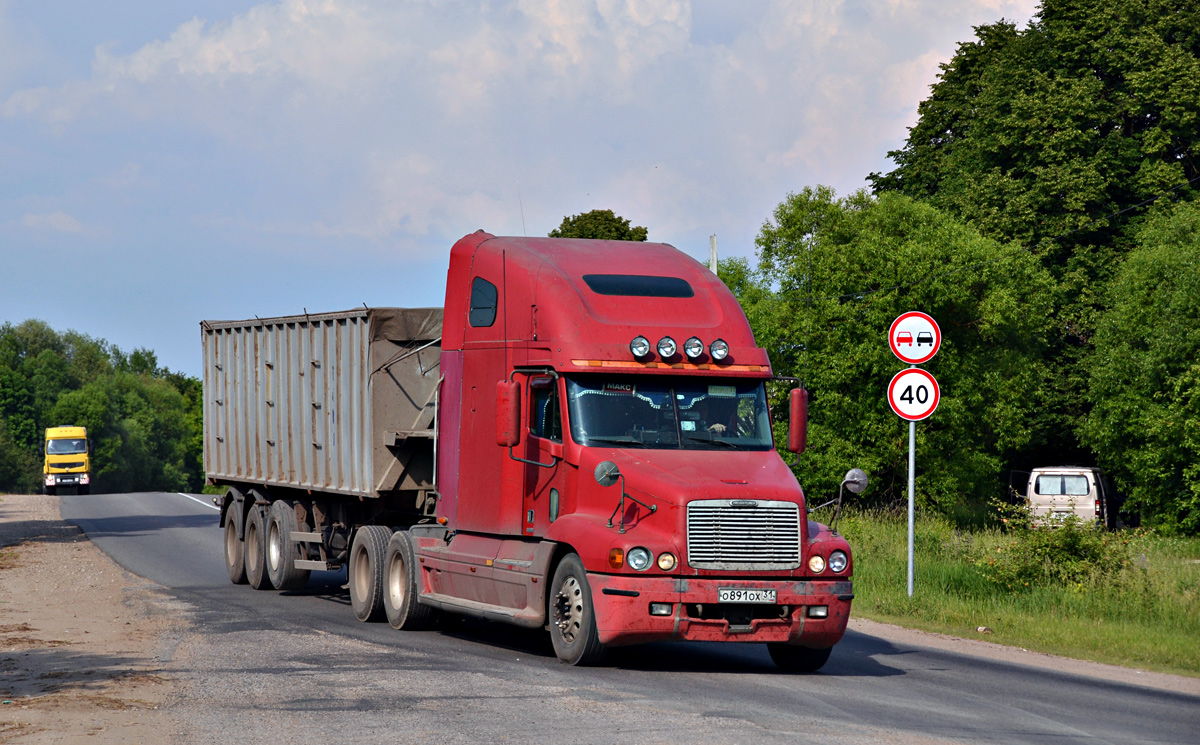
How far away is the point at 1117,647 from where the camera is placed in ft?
42.6

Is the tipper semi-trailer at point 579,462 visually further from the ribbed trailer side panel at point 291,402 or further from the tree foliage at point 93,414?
the tree foliage at point 93,414

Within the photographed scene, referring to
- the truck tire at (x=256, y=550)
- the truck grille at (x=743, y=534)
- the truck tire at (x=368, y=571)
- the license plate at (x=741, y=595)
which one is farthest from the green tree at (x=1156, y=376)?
the license plate at (x=741, y=595)

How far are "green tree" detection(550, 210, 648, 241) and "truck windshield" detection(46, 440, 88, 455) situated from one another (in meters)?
27.8

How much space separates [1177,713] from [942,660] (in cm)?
298

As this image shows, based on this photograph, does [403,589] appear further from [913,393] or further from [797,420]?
[913,393]

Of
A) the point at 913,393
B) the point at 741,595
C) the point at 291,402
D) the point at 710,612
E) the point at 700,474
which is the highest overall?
the point at 913,393

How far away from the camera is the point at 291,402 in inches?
723

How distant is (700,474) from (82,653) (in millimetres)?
5965

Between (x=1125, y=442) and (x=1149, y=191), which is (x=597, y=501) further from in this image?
(x=1149, y=191)

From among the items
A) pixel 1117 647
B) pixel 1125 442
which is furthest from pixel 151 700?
pixel 1125 442

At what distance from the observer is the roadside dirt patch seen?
8703 mm

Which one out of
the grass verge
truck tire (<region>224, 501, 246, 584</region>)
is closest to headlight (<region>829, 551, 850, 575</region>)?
the grass verge

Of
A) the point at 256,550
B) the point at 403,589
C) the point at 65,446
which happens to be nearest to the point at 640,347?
the point at 403,589

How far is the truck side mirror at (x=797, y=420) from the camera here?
41.4ft
